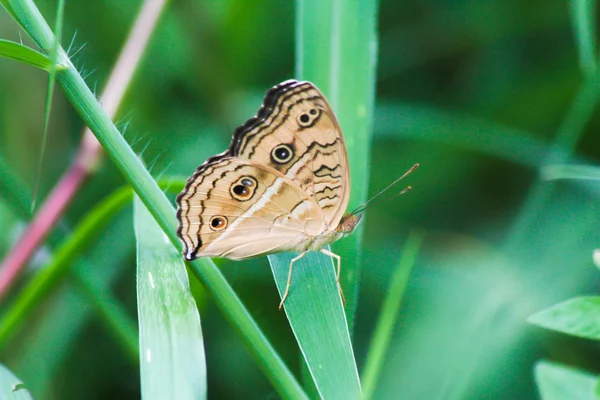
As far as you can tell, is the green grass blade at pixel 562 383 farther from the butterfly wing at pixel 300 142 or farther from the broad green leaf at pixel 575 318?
the butterfly wing at pixel 300 142

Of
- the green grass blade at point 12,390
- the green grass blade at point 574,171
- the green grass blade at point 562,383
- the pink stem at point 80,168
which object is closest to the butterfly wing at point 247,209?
the pink stem at point 80,168

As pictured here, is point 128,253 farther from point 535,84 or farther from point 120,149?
point 535,84

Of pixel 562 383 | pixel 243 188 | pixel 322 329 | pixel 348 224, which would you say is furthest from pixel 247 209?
pixel 562 383

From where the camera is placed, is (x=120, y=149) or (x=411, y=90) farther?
(x=411, y=90)

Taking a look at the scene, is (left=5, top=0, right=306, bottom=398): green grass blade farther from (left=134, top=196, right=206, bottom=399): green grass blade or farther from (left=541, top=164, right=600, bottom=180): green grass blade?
(left=541, top=164, right=600, bottom=180): green grass blade

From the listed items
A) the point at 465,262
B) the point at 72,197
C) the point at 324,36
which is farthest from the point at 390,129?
the point at 72,197

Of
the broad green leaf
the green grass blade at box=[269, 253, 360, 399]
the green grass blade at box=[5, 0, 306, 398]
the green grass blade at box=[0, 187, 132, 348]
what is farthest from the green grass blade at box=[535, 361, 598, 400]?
the green grass blade at box=[0, 187, 132, 348]

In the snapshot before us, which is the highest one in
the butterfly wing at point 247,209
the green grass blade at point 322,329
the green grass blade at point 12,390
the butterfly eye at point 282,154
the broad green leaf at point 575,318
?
the broad green leaf at point 575,318
